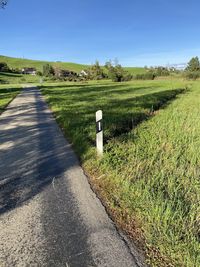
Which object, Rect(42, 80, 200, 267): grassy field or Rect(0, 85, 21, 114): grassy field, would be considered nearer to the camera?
Rect(42, 80, 200, 267): grassy field

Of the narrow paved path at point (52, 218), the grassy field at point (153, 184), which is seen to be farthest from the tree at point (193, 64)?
the narrow paved path at point (52, 218)

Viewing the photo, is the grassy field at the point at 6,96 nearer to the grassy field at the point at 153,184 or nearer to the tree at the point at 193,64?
the grassy field at the point at 153,184

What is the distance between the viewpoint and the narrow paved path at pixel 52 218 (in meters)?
3.59

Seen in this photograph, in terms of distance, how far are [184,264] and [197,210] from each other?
1.21 meters

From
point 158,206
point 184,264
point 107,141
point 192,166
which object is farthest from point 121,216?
point 107,141

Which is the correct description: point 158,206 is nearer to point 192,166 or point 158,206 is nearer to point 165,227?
point 165,227

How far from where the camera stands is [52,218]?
4508 mm

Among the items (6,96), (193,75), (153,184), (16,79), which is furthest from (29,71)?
(153,184)

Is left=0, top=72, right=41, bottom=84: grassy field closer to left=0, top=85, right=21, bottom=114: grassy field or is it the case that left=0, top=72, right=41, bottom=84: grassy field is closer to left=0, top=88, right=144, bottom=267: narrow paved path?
left=0, top=85, right=21, bottom=114: grassy field

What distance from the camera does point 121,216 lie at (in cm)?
459

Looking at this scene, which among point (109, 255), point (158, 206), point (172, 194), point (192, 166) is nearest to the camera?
point (109, 255)

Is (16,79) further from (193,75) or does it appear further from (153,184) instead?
(153,184)

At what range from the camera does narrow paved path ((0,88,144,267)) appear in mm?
3594

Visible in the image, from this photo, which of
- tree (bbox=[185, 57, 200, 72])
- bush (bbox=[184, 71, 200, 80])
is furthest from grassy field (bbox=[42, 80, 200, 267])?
tree (bbox=[185, 57, 200, 72])
